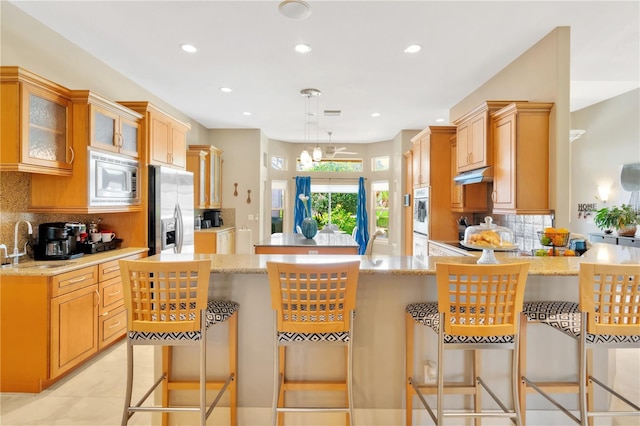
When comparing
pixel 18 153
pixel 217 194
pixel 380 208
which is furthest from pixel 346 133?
pixel 18 153

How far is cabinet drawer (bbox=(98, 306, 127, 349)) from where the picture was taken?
9.93ft

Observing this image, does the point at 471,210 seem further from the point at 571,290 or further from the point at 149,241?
the point at 149,241

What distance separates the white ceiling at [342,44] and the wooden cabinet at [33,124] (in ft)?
2.24

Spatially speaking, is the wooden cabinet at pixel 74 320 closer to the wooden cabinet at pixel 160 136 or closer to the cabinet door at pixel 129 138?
the cabinet door at pixel 129 138

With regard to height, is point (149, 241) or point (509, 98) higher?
point (509, 98)

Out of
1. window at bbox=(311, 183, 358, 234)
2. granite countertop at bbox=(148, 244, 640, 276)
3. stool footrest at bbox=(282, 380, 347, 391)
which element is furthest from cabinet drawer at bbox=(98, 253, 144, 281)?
window at bbox=(311, 183, 358, 234)

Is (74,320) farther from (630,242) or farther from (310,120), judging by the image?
(630,242)

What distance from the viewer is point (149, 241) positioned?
3.77 metres

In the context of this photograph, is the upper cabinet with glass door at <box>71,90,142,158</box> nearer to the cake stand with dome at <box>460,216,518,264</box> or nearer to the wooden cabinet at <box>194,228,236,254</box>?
the wooden cabinet at <box>194,228,236,254</box>

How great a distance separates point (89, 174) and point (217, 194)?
11.9 ft

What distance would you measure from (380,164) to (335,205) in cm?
155

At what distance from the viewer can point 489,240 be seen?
1.95 meters

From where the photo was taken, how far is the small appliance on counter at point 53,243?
287 cm

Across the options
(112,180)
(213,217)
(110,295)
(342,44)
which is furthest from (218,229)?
(342,44)
